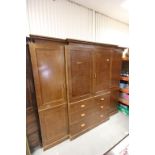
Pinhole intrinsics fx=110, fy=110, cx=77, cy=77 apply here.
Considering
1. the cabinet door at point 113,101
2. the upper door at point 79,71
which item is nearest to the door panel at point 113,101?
the cabinet door at point 113,101

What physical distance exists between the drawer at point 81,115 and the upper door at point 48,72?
422 mm

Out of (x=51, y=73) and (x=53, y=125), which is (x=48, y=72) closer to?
(x=51, y=73)

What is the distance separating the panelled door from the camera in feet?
5.62

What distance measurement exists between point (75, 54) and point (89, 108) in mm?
1200

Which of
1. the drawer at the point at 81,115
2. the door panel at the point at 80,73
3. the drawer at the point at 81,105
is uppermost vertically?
the door panel at the point at 80,73

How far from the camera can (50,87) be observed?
6.10 ft

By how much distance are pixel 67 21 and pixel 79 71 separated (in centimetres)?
107

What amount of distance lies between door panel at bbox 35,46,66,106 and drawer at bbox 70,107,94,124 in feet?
1.44

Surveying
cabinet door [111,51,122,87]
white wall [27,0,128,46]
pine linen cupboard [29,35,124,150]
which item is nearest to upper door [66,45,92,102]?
pine linen cupboard [29,35,124,150]

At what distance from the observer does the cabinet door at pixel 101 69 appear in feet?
7.89

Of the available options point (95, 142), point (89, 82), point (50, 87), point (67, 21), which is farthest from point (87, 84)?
point (67, 21)

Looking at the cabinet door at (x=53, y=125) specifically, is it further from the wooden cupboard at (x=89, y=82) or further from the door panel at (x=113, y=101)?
the door panel at (x=113, y=101)
